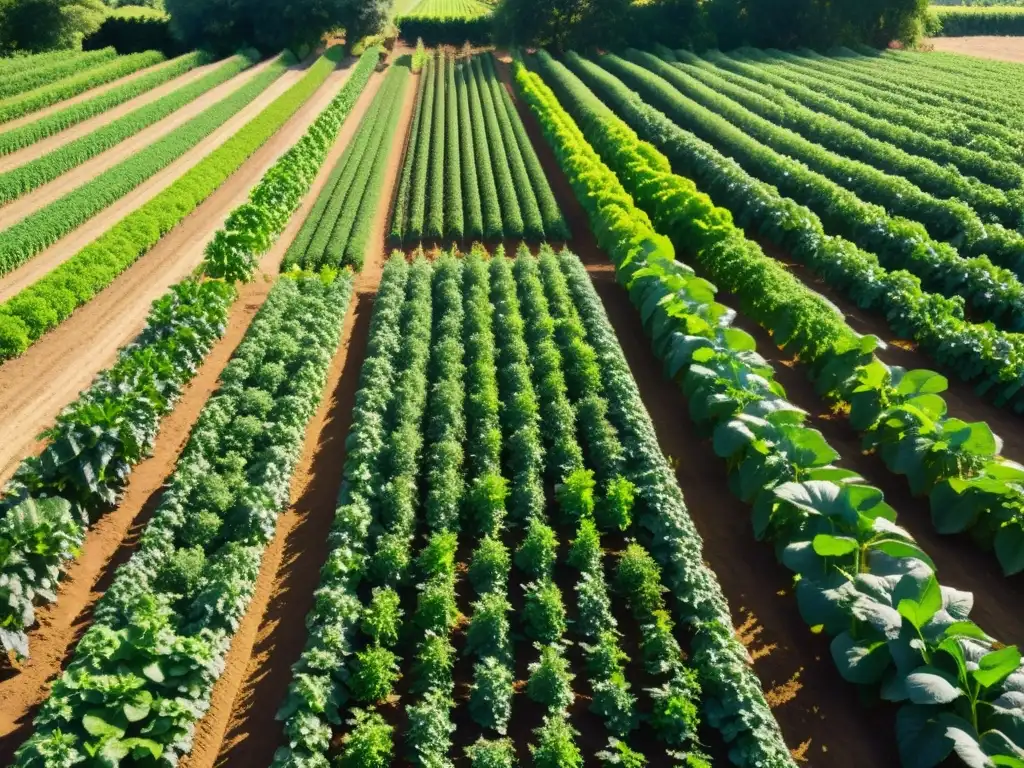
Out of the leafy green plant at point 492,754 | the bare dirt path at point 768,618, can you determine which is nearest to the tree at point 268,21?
the bare dirt path at point 768,618

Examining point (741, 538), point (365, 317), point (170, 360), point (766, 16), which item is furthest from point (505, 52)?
point (741, 538)

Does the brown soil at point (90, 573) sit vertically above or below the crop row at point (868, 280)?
below

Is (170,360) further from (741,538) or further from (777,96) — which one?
(777,96)

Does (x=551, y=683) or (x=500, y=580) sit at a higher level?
(x=500, y=580)

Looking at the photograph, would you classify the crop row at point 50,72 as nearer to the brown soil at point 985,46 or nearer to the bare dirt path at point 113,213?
the bare dirt path at point 113,213

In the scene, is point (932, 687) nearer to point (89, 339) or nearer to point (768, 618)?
point (768, 618)

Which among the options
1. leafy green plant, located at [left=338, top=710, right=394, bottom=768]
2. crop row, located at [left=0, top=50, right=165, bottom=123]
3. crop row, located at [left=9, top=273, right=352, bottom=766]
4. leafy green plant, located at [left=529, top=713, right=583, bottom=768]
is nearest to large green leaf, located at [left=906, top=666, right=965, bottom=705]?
leafy green plant, located at [left=529, top=713, right=583, bottom=768]

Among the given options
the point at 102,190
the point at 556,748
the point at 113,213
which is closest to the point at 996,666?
the point at 556,748
